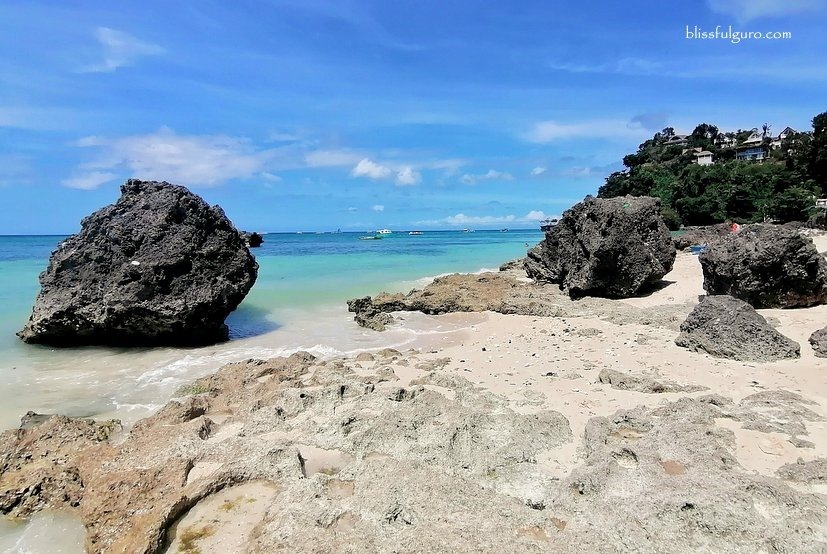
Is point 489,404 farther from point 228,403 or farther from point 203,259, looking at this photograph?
point 203,259

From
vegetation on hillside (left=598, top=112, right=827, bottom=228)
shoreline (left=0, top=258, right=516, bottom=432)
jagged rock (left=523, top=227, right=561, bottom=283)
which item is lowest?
shoreline (left=0, top=258, right=516, bottom=432)

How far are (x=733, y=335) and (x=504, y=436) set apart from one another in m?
4.39

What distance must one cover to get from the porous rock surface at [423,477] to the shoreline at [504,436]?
0.06 ft

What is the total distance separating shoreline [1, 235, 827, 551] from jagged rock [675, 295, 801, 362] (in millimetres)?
234

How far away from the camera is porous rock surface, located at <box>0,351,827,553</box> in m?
3.10

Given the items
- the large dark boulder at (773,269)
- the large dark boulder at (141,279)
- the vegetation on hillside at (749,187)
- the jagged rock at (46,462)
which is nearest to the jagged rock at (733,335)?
the large dark boulder at (773,269)

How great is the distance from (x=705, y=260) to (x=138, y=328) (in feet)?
38.0

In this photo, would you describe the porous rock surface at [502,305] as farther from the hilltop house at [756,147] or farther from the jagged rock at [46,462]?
the hilltop house at [756,147]

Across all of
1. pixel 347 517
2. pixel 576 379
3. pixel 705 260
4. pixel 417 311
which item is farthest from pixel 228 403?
pixel 705 260

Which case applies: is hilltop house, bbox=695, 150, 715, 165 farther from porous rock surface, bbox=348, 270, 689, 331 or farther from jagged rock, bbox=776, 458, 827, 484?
jagged rock, bbox=776, 458, 827, 484

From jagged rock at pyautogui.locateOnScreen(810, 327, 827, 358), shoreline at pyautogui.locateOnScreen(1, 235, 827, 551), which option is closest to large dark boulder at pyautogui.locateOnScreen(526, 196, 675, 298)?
shoreline at pyautogui.locateOnScreen(1, 235, 827, 551)

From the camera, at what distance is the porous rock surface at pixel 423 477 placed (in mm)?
3104

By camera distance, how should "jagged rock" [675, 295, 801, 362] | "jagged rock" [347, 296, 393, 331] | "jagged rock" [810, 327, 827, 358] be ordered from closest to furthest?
"jagged rock" [810, 327, 827, 358] < "jagged rock" [675, 295, 801, 362] < "jagged rock" [347, 296, 393, 331]

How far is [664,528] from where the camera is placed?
309 centimetres
